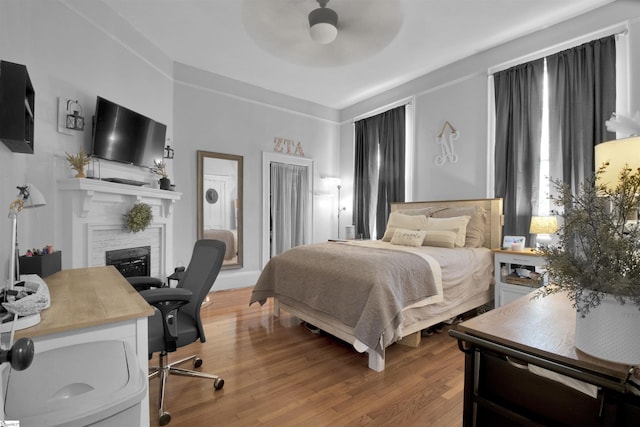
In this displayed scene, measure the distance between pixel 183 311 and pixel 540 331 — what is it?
6.57 feet

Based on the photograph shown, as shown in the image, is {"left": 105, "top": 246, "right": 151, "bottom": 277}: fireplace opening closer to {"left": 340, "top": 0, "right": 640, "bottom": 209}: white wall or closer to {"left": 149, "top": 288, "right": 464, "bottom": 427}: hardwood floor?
{"left": 149, "top": 288, "right": 464, "bottom": 427}: hardwood floor

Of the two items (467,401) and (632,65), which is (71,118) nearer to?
(467,401)

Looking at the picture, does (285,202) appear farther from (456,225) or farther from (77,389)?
(77,389)

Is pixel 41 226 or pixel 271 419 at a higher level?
pixel 41 226

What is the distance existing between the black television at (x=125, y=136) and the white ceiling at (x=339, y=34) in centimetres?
105

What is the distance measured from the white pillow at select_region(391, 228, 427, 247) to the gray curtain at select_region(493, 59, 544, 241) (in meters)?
1.03

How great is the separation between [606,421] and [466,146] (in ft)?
12.3

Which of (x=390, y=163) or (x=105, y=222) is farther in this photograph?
(x=390, y=163)

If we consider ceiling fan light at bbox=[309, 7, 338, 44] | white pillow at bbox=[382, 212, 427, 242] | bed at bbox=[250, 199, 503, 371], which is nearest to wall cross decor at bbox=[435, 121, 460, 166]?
bed at bbox=[250, 199, 503, 371]

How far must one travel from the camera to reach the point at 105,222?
310 centimetres

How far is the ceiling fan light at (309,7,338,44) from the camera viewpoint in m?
1.91

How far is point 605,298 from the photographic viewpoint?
0.79 metres

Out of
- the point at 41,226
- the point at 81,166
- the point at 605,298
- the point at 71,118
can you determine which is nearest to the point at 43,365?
the point at 605,298

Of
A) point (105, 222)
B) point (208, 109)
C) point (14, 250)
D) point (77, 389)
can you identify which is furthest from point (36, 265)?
point (208, 109)
